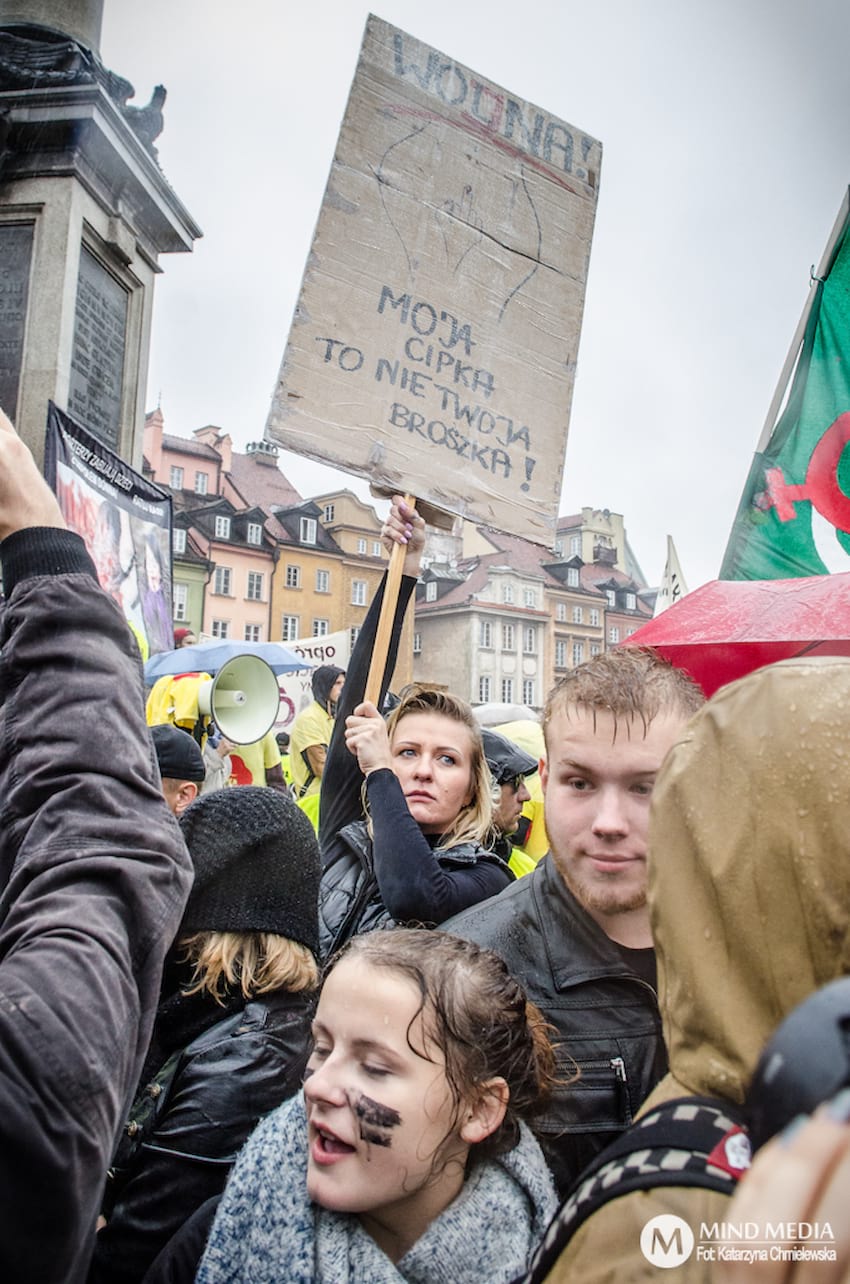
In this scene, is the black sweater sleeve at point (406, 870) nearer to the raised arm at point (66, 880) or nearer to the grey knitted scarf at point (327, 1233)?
the grey knitted scarf at point (327, 1233)

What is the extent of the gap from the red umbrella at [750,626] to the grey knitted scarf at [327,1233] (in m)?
1.66

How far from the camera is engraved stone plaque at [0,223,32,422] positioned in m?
6.25

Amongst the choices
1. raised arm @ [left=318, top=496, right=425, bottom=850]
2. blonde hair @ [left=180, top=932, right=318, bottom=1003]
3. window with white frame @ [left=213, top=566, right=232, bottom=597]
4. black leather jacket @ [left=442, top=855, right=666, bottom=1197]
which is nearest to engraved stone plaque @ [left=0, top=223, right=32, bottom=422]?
raised arm @ [left=318, top=496, right=425, bottom=850]

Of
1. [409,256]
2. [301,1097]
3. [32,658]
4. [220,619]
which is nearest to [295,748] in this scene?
[409,256]

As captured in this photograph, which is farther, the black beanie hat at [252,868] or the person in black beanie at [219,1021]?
the black beanie hat at [252,868]

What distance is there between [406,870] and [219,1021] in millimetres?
529

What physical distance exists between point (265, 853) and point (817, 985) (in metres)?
1.47

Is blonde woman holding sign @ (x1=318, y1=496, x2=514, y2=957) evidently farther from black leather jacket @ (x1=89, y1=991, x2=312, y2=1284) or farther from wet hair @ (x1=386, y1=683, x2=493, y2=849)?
black leather jacket @ (x1=89, y1=991, x2=312, y2=1284)

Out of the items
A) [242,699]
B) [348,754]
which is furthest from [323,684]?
[348,754]

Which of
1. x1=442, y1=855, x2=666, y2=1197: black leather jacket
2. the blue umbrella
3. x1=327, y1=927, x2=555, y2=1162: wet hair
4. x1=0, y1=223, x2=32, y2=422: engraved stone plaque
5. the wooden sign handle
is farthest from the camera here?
the blue umbrella

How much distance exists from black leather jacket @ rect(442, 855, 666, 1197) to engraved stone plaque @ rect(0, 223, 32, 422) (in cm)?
559

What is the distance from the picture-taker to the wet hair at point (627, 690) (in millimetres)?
1765

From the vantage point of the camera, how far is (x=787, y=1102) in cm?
44

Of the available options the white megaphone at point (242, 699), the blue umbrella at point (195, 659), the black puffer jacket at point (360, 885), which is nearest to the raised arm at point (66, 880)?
the black puffer jacket at point (360, 885)
